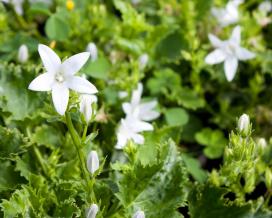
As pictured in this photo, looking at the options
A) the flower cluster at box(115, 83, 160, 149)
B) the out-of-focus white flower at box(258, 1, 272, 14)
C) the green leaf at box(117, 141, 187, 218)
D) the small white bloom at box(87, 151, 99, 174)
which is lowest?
the green leaf at box(117, 141, 187, 218)

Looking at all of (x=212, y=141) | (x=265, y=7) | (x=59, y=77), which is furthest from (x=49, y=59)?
(x=265, y=7)

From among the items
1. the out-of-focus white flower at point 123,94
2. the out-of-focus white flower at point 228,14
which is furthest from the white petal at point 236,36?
A: the out-of-focus white flower at point 123,94

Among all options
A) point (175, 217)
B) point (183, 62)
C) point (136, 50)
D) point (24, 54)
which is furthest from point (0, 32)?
point (175, 217)

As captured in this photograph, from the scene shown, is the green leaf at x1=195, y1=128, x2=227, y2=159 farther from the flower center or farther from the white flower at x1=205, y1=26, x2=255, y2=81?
the flower center

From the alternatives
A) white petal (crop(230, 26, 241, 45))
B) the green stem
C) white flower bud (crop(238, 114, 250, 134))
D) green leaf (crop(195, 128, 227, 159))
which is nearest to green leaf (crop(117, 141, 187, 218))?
the green stem

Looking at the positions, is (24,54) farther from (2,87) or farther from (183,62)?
(183,62)

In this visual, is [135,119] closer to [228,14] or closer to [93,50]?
[93,50]
